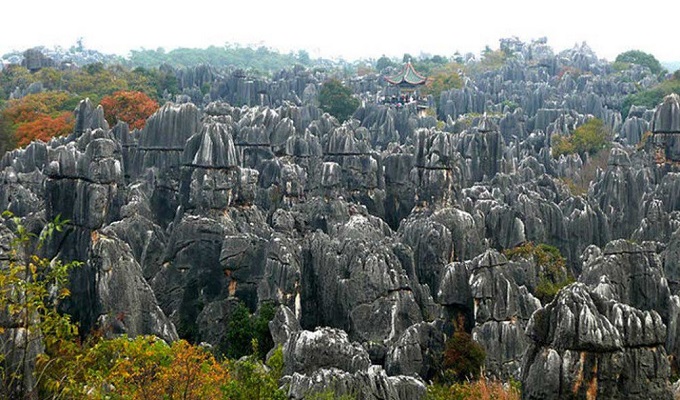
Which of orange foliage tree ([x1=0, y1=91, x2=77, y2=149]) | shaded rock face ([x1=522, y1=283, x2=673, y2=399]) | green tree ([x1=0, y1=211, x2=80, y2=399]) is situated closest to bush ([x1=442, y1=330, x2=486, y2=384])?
shaded rock face ([x1=522, y1=283, x2=673, y2=399])

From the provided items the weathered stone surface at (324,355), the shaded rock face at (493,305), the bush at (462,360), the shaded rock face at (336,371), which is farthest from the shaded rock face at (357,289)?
the weathered stone surface at (324,355)

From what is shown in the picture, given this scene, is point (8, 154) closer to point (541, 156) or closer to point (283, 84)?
point (541, 156)

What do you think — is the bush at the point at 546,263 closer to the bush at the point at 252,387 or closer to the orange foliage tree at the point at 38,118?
the bush at the point at 252,387

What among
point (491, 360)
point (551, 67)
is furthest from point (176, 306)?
point (551, 67)

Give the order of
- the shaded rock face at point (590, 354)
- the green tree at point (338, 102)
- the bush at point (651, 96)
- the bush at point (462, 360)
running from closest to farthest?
the shaded rock face at point (590, 354) → the bush at point (462, 360) → the green tree at point (338, 102) → the bush at point (651, 96)

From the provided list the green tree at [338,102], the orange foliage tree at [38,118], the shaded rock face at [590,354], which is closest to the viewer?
the shaded rock face at [590,354]

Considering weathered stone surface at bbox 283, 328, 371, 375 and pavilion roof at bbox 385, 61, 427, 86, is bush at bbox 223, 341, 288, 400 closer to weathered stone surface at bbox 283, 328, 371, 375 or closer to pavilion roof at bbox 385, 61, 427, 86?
weathered stone surface at bbox 283, 328, 371, 375
